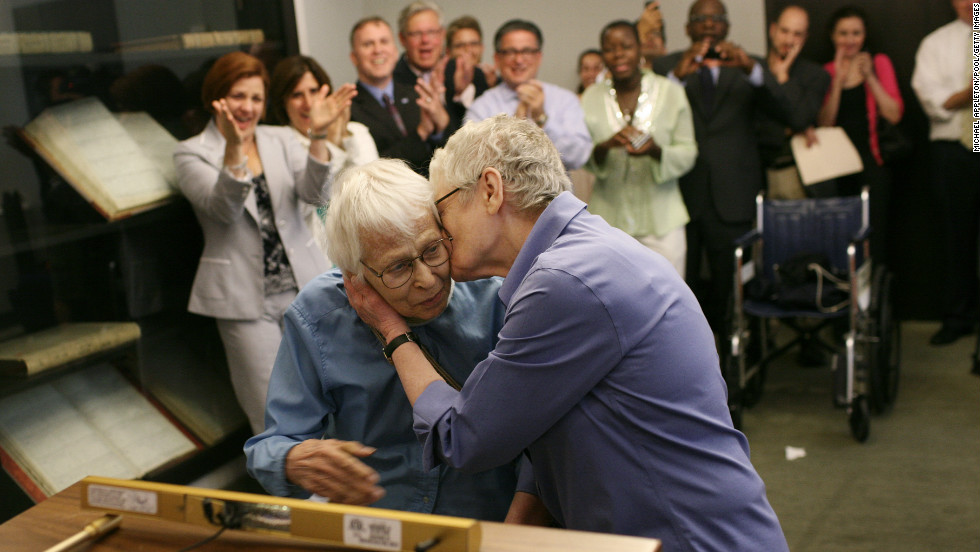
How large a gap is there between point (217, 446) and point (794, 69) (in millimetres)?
3212

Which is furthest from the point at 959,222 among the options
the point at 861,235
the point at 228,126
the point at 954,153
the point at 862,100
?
the point at 228,126

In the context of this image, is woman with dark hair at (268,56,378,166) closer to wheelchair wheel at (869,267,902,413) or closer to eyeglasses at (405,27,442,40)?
eyeglasses at (405,27,442,40)

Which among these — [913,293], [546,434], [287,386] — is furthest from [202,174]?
[913,293]

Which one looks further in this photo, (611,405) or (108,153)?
(108,153)

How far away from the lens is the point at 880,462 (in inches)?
129

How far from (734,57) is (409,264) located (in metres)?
3.04

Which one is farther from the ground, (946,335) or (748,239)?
(748,239)

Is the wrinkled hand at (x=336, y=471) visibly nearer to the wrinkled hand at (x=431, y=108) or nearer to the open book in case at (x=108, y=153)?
the open book in case at (x=108, y=153)

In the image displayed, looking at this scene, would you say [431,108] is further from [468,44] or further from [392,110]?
[468,44]

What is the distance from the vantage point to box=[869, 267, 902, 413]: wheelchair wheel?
11.9 ft

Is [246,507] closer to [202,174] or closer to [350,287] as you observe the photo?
[350,287]

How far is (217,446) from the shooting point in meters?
3.34

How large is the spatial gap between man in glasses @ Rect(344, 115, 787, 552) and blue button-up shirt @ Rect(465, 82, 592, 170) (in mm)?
2383

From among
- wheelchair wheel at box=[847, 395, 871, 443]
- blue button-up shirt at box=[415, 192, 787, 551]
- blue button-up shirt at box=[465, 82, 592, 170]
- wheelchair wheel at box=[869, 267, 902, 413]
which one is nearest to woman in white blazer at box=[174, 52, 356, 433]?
blue button-up shirt at box=[465, 82, 592, 170]
